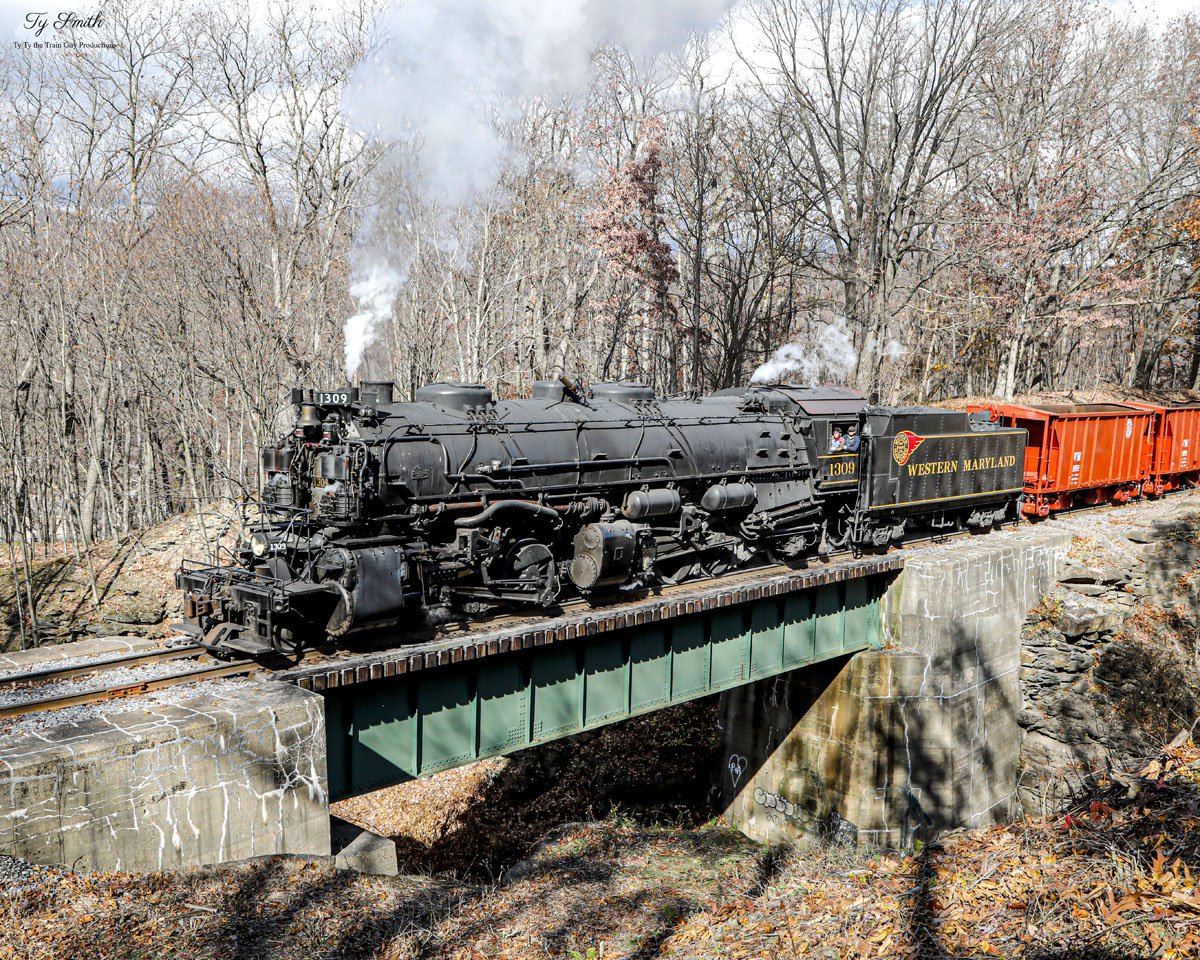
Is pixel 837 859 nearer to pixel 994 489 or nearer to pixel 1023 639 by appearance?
pixel 1023 639

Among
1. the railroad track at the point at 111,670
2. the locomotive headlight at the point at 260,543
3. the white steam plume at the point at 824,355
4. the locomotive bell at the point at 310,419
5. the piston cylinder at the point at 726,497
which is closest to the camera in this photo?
the railroad track at the point at 111,670

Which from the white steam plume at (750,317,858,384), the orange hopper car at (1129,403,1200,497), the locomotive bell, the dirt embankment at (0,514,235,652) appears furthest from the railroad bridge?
the white steam plume at (750,317,858,384)

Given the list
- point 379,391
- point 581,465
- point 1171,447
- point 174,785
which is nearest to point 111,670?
point 174,785

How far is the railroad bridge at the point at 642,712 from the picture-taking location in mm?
8062

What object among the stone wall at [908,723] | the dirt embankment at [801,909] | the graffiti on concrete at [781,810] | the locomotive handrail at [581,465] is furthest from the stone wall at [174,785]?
the graffiti on concrete at [781,810]

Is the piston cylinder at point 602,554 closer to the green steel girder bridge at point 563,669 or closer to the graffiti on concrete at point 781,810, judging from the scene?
the green steel girder bridge at point 563,669

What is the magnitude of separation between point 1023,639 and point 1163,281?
1199 inches

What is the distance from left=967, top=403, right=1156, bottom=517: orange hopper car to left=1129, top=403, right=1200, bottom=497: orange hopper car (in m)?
0.46

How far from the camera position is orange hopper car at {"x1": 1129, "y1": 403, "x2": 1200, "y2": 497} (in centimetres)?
2762

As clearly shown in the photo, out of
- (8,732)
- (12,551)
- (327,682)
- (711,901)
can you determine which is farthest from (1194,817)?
(12,551)

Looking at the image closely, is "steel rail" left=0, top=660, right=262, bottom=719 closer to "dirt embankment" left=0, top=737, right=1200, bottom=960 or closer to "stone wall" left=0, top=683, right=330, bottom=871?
"stone wall" left=0, top=683, right=330, bottom=871

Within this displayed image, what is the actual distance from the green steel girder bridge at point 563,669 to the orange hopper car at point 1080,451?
329 inches

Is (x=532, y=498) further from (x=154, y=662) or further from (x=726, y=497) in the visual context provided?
(x=154, y=662)

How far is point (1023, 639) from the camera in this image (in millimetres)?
20844
